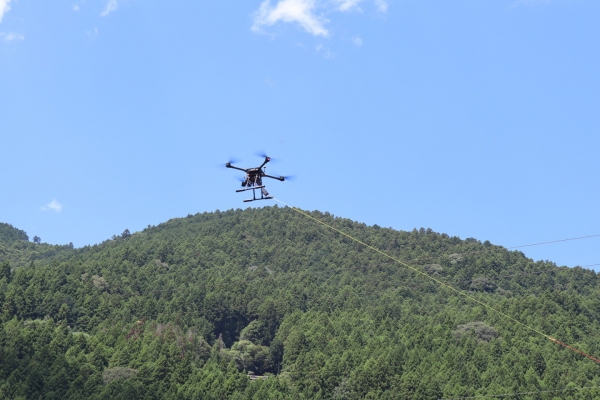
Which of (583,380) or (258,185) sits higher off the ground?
(258,185)

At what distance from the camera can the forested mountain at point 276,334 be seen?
Result: 102 m

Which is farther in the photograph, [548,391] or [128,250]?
[128,250]

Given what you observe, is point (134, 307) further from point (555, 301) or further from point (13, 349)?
point (555, 301)

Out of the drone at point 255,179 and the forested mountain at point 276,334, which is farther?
the forested mountain at point 276,334

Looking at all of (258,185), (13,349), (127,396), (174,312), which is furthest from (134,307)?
(258,185)

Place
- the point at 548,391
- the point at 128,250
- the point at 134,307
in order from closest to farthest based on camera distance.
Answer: the point at 548,391
the point at 134,307
the point at 128,250

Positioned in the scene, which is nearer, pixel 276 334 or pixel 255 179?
pixel 255 179

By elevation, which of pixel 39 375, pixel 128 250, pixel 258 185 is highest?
pixel 128 250

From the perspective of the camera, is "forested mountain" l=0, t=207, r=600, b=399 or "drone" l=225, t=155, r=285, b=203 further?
"forested mountain" l=0, t=207, r=600, b=399

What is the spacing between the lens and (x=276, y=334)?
142 meters

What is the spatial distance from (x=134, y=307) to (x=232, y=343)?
63.3ft

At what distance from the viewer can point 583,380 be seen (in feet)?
323

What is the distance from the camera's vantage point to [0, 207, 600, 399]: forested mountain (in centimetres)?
10194

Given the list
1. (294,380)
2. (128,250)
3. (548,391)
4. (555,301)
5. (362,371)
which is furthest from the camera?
(128,250)
